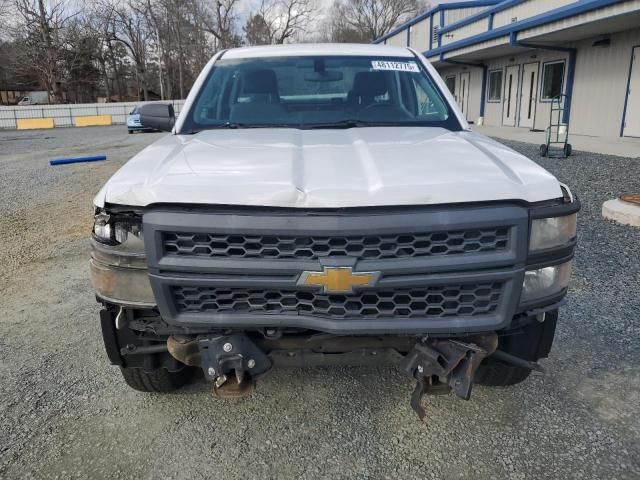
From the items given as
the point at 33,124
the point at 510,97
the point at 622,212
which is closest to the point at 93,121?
the point at 33,124

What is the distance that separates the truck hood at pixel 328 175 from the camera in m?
1.95

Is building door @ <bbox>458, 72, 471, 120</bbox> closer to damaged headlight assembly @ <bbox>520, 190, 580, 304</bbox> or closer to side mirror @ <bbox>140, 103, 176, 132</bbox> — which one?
side mirror @ <bbox>140, 103, 176, 132</bbox>

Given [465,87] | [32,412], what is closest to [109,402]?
[32,412]

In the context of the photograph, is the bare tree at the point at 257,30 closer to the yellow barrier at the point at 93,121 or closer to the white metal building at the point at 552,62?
the yellow barrier at the point at 93,121

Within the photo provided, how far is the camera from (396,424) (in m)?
2.64

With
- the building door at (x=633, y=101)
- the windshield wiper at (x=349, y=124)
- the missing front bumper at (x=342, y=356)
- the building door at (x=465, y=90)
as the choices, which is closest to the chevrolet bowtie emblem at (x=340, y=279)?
the missing front bumper at (x=342, y=356)

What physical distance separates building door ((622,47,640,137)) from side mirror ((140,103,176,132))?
1464 cm

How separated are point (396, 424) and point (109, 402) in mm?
1560

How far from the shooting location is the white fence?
1273 inches

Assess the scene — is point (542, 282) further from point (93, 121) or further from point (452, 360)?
point (93, 121)

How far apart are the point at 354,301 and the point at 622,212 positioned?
17.7 ft

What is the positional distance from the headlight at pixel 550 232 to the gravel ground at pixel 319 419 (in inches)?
40.6

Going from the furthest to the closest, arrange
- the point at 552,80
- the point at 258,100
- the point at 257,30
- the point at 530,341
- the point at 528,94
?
the point at 257,30
the point at 528,94
the point at 552,80
the point at 258,100
the point at 530,341

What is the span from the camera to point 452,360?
83.4 inches
